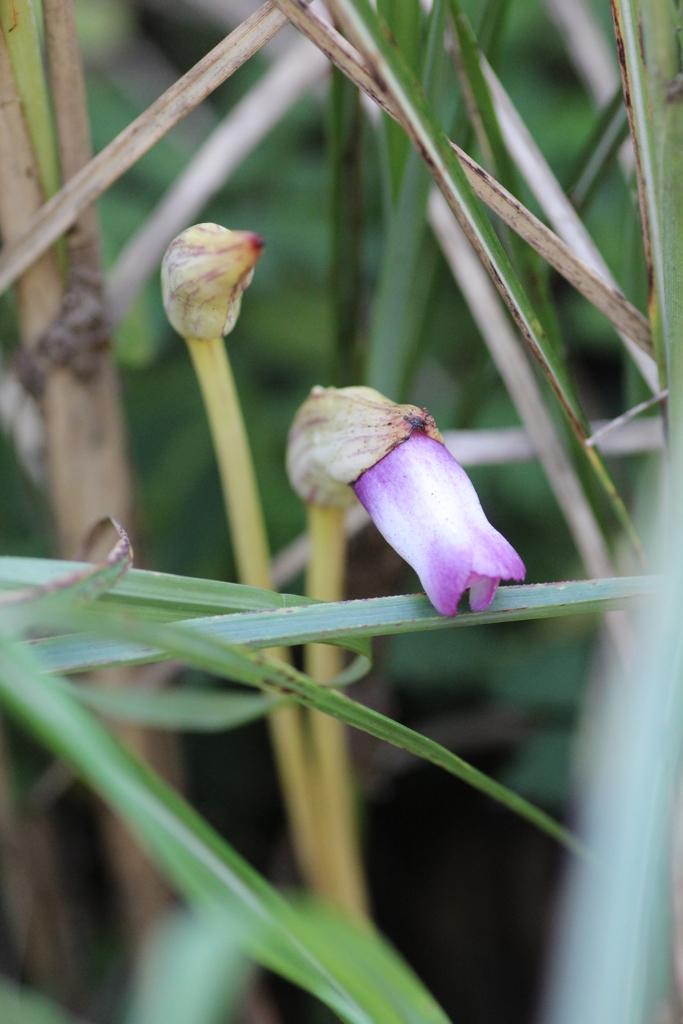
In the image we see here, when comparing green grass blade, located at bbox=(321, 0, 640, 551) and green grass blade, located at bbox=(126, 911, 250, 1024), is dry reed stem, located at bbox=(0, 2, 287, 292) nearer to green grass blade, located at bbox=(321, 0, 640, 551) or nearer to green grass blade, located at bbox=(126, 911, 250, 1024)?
green grass blade, located at bbox=(321, 0, 640, 551)

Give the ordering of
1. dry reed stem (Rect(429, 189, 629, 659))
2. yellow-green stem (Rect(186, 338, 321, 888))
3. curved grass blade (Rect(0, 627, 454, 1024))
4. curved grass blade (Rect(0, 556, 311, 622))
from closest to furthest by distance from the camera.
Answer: curved grass blade (Rect(0, 627, 454, 1024)) < curved grass blade (Rect(0, 556, 311, 622)) < yellow-green stem (Rect(186, 338, 321, 888)) < dry reed stem (Rect(429, 189, 629, 659))

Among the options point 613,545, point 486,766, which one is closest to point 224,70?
point 613,545

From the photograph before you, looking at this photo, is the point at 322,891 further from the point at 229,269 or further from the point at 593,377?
the point at 593,377

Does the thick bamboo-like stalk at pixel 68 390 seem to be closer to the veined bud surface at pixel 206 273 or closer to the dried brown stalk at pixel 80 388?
the dried brown stalk at pixel 80 388

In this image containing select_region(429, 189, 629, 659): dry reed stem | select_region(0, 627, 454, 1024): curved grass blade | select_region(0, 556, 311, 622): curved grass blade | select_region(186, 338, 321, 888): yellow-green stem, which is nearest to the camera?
select_region(0, 627, 454, 1024): curved grass blade

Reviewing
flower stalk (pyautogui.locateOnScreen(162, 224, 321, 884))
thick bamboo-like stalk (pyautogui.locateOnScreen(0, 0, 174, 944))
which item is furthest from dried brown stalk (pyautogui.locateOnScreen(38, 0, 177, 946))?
flower stalk (pyautogui.locateOnScreen(162, 224, 321, 884))

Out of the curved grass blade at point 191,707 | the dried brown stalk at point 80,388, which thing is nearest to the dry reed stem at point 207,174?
the dried brown stalk at point 80,388

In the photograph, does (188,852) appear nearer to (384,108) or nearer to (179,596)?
(179,596)
